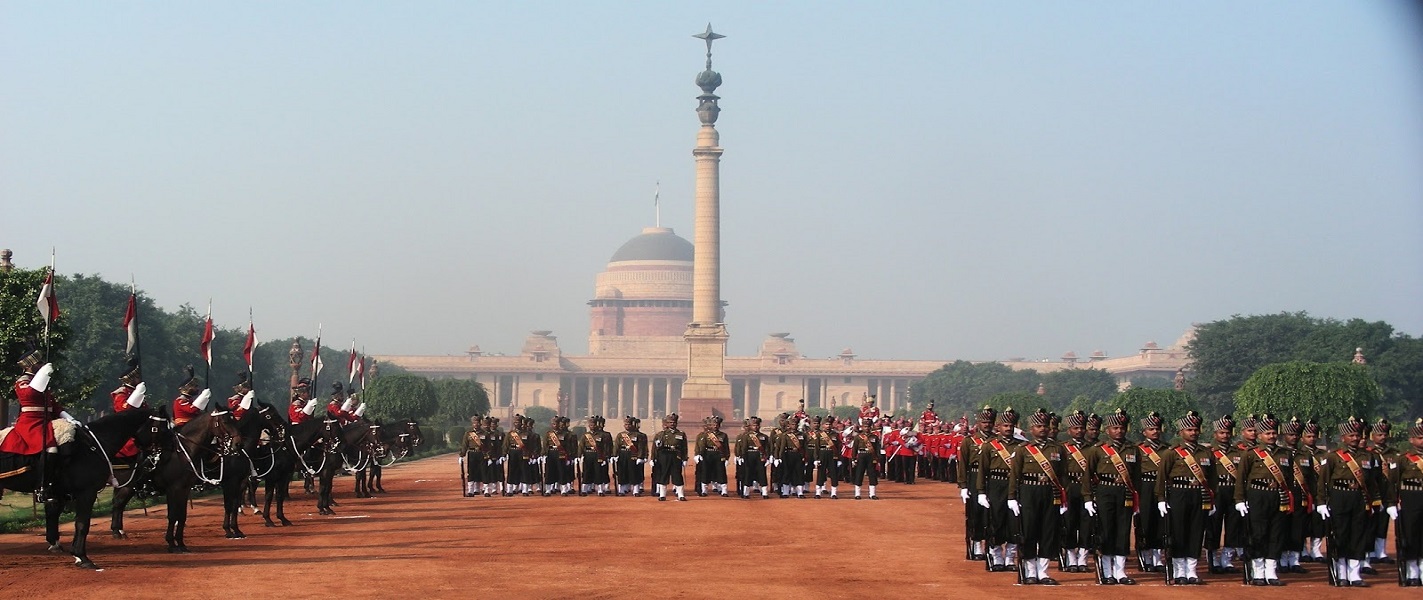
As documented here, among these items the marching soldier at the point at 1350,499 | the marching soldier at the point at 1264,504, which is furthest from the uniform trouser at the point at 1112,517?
the marching soldier at the point at 1350,499

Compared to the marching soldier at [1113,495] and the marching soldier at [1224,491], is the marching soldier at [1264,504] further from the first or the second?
the marching soldier at [1113,495]

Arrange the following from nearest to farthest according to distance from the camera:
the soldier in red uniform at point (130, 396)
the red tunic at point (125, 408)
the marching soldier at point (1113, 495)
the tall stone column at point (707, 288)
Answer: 1. the marching soldier at point (1113, 495)
2. the soldier in red uniform at point (130, 396)
3. the red tunic at point (125, 408)
4. the tall stone column at point (707, 288)

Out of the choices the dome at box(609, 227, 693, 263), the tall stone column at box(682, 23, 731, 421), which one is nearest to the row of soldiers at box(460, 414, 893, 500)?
the tall stone column at box(682, 23, 731, 421)

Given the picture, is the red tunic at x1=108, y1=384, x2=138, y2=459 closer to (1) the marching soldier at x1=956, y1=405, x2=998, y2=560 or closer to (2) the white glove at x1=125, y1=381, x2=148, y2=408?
(2) the white glove at x1=125, y1=381, x2=148, y2=408

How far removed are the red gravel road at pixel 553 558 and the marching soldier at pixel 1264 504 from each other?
0.38m

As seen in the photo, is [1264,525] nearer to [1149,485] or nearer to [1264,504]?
[1264,504]

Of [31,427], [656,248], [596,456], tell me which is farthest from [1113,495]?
[656,248]

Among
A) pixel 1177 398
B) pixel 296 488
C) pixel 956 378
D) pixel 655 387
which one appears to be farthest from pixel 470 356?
pixel 296 488

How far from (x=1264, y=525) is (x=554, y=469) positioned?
1858cm

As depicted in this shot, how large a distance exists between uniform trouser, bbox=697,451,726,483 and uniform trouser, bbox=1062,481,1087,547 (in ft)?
49.6

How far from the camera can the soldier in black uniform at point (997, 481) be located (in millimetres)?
17391

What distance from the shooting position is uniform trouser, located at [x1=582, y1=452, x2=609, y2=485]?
32781 millimetres

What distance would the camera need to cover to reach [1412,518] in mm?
16859

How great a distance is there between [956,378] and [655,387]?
3727cm
